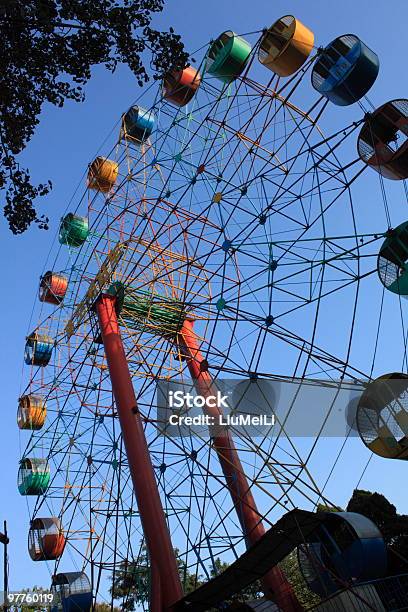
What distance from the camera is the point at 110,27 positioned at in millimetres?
9047

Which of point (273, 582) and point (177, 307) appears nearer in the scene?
point (273, 582)

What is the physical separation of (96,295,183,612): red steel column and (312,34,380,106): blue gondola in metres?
9.11

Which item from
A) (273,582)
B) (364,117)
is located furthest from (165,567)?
(364,117)

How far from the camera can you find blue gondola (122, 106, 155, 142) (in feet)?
65.2

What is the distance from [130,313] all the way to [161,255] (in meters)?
2.16

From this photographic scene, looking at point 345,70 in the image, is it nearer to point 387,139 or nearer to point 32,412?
point 387,139

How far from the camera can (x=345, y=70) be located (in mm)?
13227

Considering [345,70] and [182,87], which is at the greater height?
[182,87]

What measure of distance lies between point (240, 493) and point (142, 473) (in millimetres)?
2983

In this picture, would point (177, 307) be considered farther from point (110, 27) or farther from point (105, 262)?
point (110, 27)

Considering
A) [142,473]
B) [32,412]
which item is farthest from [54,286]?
[142,473]

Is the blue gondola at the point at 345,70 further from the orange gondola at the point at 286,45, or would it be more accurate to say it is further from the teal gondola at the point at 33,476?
the teal gondola at the point at 33,476

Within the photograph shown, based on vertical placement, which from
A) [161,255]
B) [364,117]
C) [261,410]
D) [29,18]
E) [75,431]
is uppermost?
[161,255]

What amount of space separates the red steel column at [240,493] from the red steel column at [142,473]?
2.06 m
